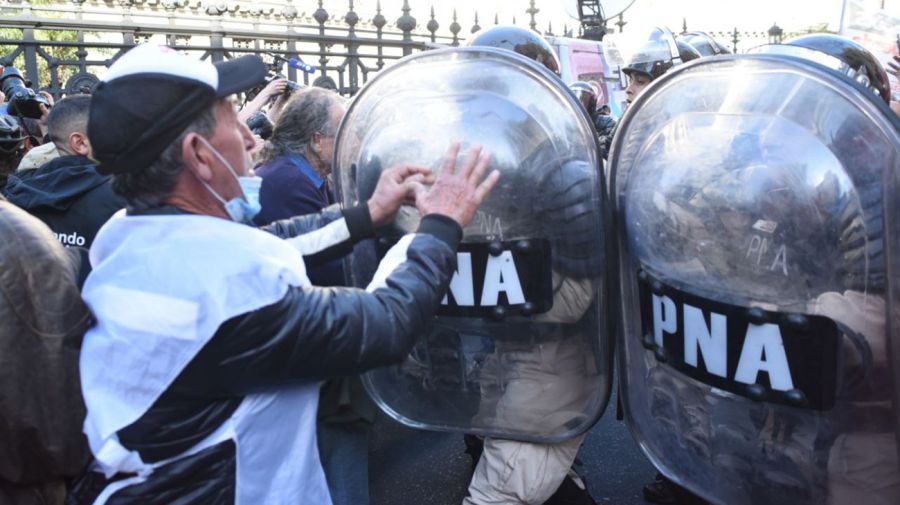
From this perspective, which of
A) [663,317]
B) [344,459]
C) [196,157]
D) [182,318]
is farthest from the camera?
[344,459]

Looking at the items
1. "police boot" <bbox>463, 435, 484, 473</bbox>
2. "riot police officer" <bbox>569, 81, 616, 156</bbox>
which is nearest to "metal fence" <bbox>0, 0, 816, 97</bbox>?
"riot police officer" <bbox>569, 81, 616, 156</bbox>

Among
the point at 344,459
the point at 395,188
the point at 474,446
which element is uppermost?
the point at 395,188

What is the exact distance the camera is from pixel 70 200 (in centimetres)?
280

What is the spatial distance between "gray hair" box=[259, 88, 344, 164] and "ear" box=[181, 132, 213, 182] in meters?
1.48

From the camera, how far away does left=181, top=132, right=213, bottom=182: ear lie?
4.37 feet

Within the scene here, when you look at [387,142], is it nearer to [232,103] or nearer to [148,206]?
[232,103]

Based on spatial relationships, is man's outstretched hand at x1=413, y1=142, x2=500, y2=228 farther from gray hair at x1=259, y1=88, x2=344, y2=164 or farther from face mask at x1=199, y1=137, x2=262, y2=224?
gray hair at x1=259, y1=88, x2=344, y2=164

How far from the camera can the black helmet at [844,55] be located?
2078 millimetres

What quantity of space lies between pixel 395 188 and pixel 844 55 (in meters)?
1.46

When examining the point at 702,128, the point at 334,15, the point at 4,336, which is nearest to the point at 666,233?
the point at 702,128

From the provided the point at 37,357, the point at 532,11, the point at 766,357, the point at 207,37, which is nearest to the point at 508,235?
the point at 766,357

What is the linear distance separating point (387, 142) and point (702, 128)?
2.46ft

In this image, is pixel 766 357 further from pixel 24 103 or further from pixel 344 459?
pixel 24 103

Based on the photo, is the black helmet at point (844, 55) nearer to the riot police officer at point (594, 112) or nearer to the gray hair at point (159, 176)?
the gray hair at point (159, 176)
